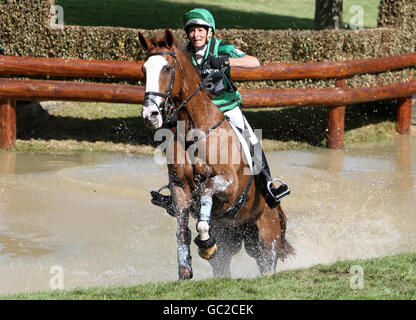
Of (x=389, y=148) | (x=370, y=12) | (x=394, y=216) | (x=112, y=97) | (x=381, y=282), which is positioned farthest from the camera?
(x=370, y=12)

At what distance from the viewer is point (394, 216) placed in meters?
10.8

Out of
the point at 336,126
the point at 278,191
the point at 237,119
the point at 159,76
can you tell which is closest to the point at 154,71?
the point at 159,76

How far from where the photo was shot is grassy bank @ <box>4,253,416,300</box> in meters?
6.45

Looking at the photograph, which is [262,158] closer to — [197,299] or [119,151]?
[197,299]

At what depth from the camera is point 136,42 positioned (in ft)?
47.0

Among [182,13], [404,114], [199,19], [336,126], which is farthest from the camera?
[182,13]

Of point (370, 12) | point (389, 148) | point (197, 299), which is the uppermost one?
point (370, 12)

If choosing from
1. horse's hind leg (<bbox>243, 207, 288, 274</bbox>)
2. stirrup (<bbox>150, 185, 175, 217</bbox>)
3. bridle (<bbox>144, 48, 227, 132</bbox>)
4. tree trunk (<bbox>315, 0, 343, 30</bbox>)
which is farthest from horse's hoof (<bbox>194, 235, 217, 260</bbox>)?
tree trunk (<bbox>315, 0, 343, 30</bbox>)

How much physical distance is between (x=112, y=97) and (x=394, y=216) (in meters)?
5.82

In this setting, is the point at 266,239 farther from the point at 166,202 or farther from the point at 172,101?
the point at 172,101

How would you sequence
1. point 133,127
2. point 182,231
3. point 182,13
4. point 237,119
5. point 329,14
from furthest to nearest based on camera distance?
point 182,13, point 329,14, point 133,127, point 237,119, point 182,231

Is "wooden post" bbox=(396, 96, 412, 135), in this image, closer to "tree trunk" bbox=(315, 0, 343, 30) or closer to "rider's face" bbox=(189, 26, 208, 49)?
"tree trunk" bbox=(315, 0, 343, 30)

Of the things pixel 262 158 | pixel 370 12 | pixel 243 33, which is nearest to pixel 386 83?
pixel 243 33

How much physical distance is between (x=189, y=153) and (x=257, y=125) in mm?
9839
